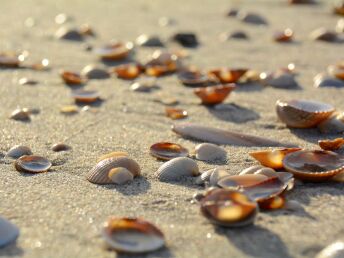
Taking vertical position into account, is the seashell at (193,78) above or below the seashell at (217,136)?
below

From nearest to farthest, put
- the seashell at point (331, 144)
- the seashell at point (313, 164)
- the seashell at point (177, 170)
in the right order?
the seashell at point (313, 164)
the seashell at point (177, 170)
the seashell at point (331, 144)

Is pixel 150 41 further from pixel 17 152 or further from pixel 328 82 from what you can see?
pixel 17 152

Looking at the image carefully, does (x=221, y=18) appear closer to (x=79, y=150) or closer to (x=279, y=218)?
(x=79, y=150)

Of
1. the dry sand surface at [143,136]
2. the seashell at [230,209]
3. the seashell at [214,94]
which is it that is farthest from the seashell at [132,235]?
the seashell at [214,94]

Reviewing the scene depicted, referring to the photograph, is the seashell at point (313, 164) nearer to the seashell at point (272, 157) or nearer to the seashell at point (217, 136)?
the seashell at point (272, 157)

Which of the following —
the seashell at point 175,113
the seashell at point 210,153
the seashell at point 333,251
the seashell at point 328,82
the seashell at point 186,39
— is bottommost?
the seashell at point 186,39

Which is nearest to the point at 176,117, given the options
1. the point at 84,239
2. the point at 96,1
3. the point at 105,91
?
the point at 105,91

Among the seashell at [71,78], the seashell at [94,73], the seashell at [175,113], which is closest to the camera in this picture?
the seashell at [175,113]
